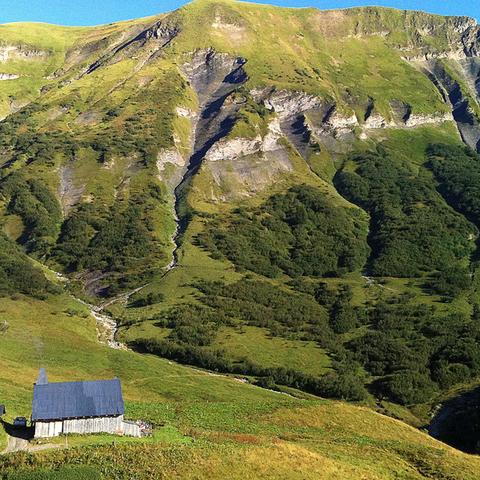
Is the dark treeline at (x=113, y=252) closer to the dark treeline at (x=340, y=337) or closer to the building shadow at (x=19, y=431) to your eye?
the dark treeline at (x=340, y=337)

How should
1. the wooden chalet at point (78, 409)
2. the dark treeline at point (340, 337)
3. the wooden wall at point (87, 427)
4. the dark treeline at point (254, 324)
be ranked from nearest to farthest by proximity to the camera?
the wooden wall at point (87, 427) < the wooden chalet at point (78, 409) < the dark treeline at point (254, 324) < the dark treeline at point (340, 337)

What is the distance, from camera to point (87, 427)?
160 feet

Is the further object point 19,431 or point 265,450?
point 19,431

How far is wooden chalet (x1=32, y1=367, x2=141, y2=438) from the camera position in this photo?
4644 cm

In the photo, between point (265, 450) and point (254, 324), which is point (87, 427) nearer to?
point (265, 450)

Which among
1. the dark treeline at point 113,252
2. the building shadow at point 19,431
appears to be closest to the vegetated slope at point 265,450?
the building shadow at point 19,431

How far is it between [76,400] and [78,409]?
103cm

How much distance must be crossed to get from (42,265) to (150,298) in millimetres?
52513

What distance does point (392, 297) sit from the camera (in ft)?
562

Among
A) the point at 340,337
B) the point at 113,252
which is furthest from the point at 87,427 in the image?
the point at 113,252

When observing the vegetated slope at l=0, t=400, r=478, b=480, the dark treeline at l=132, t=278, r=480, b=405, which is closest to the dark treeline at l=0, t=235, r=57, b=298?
the dark treeline at l=132, t=278, r=480, b=405

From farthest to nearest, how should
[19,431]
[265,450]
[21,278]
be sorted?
[21,278] → [19,431] → [265,450]

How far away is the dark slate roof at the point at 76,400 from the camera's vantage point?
4666cm

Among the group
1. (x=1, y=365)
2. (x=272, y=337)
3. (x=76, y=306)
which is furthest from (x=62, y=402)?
(x=76, y=306)
